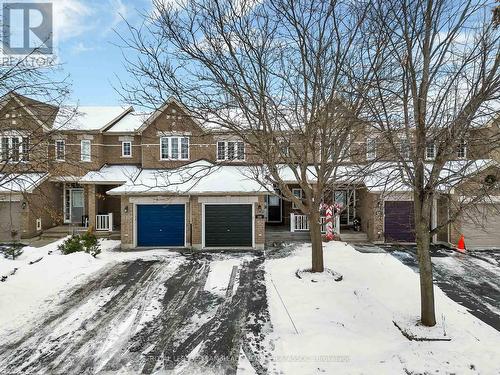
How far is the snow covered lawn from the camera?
5.70 m

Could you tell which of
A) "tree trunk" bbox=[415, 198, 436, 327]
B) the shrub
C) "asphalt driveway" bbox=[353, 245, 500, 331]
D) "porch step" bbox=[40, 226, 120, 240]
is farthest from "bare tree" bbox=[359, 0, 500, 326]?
"porch step" bbox=[40, 226, 120, 240]

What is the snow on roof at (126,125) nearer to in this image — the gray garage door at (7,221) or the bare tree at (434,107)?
the gray garage door at (7,221)

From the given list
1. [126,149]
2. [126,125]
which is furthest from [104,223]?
[126,125]

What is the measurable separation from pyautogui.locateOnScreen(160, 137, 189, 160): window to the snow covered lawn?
Result: 11.4 meters

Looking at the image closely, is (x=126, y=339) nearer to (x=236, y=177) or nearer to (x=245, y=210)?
(x=245, y=210)

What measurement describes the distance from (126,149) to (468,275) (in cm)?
1925

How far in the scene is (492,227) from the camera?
16.7 m

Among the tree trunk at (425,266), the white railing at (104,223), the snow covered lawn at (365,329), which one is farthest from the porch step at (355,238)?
the white railing at (104,223)

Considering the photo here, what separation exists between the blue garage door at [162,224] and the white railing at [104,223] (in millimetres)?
4004

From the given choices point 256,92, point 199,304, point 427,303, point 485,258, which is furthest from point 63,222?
point 485,258

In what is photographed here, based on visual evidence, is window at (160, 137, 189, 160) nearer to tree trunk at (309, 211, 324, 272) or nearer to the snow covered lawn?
the snow covered lawn

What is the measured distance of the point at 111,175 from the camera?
64.1ft

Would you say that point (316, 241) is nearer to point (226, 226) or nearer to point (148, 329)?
point (148, 329)

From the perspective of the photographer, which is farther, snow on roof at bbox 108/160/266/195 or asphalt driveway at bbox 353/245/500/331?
snow on roof at bbox 108/160/266/195
